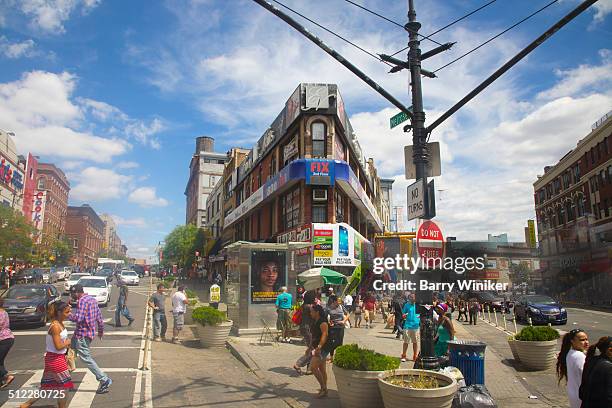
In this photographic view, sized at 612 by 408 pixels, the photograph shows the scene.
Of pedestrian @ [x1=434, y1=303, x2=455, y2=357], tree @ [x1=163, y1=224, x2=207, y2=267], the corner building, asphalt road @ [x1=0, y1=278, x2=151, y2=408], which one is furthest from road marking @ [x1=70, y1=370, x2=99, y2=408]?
tree @ [x1=163, y1=224, x2=207, y2=267]

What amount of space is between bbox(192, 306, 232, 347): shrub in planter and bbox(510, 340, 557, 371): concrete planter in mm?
8099

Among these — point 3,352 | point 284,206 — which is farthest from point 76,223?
point 3,352

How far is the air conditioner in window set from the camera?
2452 cm

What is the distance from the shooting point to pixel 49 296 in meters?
15.9

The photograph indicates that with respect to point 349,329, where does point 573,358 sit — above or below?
above

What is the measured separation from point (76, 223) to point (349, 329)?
4580 inches

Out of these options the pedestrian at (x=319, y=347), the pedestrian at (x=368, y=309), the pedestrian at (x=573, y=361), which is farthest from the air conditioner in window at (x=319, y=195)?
the pedestrian at (x=573, y=361)

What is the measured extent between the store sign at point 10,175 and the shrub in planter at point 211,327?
2216 inches

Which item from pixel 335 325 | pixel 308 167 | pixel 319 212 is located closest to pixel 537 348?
pixel 335 325

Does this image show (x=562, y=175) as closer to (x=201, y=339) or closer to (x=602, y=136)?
(x=602, y=136)

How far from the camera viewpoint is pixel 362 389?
20.7ft

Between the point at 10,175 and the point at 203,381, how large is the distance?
208ft

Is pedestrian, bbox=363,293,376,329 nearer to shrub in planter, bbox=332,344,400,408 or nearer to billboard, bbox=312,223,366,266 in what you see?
billboard, bbox=312,223,366,266

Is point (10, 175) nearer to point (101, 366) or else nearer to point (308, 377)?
point (101, 366)
